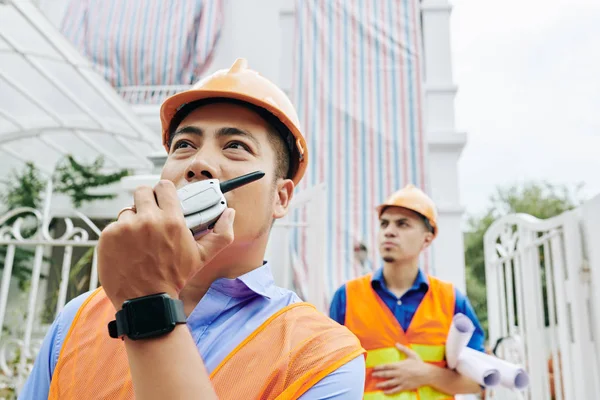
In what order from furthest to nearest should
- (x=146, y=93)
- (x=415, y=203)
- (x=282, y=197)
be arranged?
(x=146, y=93) → (x=415, y=203) → (x=282, y=197)

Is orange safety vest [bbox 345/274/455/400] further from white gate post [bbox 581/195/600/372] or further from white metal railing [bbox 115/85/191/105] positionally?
white metal railing [bbox 115/85/191/105]

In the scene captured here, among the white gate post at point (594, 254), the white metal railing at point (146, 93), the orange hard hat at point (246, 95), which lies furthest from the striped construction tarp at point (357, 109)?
the orange hard hat at point (246, 95)

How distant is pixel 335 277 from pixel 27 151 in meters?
3.94

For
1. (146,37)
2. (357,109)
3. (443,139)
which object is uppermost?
(146,37)

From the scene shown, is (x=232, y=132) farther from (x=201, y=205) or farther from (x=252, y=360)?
(x=252, y=360)

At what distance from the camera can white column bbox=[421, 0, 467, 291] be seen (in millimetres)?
4988

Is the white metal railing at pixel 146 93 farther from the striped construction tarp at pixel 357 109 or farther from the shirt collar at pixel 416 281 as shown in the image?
the shirt collar at pixel 416 281

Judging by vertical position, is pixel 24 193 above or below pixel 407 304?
above

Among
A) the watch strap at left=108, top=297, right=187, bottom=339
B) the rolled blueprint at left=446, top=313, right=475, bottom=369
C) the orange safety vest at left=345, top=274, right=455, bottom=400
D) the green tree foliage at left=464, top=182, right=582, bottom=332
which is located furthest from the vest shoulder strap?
the green tree foliage at left=464, top=182, right=582, bottom=332

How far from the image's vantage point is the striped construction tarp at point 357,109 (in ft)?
16.2

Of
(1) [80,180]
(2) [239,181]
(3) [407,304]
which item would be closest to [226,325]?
(2) [239,181]

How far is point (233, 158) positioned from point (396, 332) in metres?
1.93

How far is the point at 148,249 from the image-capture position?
711 mm

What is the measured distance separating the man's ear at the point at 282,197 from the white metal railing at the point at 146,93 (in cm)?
558
